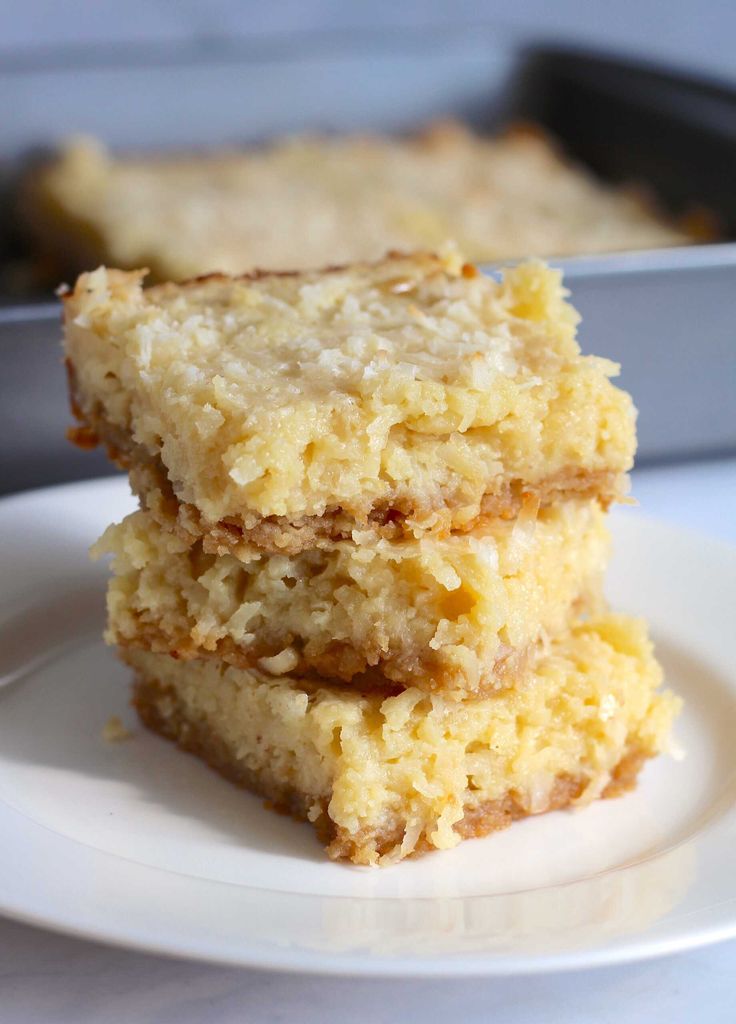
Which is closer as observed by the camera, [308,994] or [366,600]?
[308,994]

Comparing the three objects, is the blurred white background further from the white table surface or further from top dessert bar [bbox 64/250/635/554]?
the white table surface

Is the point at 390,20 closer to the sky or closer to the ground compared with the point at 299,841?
→ closer to the sky

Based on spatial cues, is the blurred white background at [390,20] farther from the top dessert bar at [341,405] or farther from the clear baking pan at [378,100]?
the top dessert bar at [341,405]

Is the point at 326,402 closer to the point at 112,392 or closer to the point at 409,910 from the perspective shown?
the point at 112,392

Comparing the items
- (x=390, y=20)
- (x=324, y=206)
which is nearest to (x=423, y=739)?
(x=324, y=206)

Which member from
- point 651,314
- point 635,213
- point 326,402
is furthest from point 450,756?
point 635,213

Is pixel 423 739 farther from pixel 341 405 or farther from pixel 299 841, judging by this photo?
pixel 341 405
